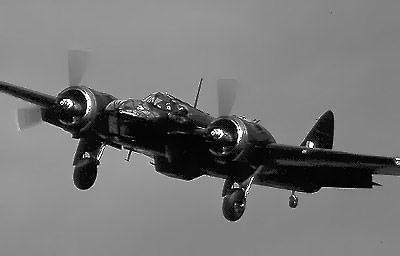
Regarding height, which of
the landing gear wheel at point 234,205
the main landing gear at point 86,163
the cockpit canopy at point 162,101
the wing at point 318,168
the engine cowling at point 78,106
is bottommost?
the landing gear wheel at point 234,205

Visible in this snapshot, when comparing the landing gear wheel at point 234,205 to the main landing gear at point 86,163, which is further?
the main landing gear at point 86,163

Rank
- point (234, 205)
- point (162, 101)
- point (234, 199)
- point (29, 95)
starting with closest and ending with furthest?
point (162, 101)
point (234, 205)
point (234, 199)
point (29, 95)

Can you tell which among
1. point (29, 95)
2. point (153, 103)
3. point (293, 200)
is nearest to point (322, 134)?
point (293, 200)

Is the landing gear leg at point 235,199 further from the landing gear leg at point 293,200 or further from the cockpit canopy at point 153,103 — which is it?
the cockpit canopy at point 153,103

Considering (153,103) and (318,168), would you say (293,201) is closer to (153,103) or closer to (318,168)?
(318,168)

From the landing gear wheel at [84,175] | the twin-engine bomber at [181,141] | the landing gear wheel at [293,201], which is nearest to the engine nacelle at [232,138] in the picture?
the twin-engine bomber at [181,141]

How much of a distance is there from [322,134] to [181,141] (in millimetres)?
13123

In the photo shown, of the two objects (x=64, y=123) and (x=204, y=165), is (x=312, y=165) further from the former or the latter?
(x=64, y=123)

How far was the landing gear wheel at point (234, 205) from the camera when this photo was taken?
5072 centimetres

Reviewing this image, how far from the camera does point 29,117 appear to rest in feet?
171

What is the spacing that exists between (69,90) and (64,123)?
1.85 meters

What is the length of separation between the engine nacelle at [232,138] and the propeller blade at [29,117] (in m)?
9.42

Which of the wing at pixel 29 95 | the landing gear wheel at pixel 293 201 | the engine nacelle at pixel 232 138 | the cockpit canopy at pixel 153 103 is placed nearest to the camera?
the cockpit canopy at pixel 153 103

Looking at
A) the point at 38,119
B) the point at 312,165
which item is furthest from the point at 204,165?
the point at 38,119
